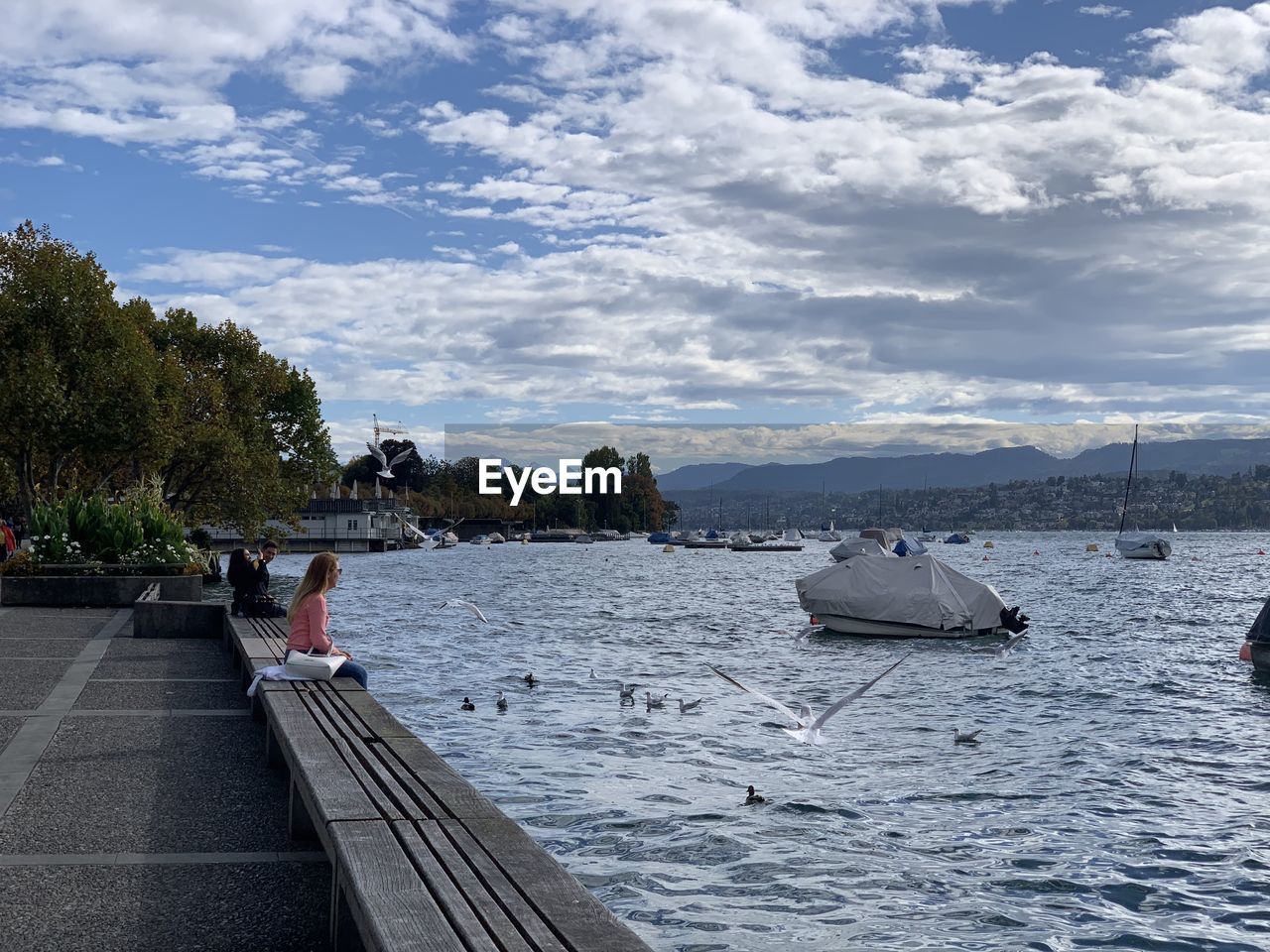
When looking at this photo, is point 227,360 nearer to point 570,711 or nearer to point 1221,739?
point 570,711

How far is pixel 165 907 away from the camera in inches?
266

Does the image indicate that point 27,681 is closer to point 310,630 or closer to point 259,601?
point 310,630

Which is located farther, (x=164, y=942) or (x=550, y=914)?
(x=164, y=942)

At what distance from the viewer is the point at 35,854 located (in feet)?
24.9

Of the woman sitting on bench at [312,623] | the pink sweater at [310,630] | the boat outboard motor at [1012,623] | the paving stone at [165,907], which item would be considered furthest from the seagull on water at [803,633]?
the paving stone at [165,907]

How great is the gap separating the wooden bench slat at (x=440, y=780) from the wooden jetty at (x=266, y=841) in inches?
0.8

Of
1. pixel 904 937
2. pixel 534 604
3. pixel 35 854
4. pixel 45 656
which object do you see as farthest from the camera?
pixel 534 604

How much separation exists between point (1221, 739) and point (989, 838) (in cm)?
999

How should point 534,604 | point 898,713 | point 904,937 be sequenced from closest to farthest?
point 904,937
point 898,713
point 534,604

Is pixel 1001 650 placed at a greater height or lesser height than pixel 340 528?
greater

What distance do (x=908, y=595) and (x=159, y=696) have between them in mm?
29239

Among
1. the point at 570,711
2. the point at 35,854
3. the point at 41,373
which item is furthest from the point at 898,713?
the point at 41,373

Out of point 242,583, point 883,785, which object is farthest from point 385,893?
point 242,583

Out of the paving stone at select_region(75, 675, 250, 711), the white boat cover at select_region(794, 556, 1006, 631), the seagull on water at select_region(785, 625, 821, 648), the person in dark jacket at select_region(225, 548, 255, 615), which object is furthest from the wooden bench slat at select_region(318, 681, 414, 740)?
the white boat cover at select_region(794, 556, 1006, 631)
